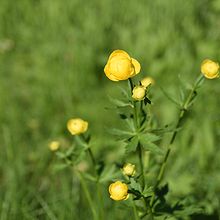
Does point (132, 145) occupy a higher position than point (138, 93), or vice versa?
point (138, 93)

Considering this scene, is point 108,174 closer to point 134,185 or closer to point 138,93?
point 134,185

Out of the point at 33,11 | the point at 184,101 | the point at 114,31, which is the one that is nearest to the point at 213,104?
the point at 114,31

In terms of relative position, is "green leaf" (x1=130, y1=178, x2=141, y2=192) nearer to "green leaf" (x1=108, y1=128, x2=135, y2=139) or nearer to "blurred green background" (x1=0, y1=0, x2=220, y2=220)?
"green leaf" (x1=108, y1=128, x2=135, y2=139)

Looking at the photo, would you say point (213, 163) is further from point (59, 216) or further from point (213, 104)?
point (59, 216)

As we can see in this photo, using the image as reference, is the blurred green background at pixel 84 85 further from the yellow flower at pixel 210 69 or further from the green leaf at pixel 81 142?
the yellow flower at pixel 210 69

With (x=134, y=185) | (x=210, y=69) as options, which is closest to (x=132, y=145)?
(x=134, y=185)

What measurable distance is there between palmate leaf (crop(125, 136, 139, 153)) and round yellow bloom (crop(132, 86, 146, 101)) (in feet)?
0.58

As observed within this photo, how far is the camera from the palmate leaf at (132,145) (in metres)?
1.60

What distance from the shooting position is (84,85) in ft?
11.5

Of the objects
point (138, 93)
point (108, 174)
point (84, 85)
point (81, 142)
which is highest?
point (138, 93)

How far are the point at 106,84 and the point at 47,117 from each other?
508 millimetres

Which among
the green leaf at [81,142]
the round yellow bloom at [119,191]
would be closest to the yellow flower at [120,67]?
the round yellow bloom at [119,191]

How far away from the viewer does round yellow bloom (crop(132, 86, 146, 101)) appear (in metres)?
1.51

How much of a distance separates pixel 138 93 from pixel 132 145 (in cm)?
21
